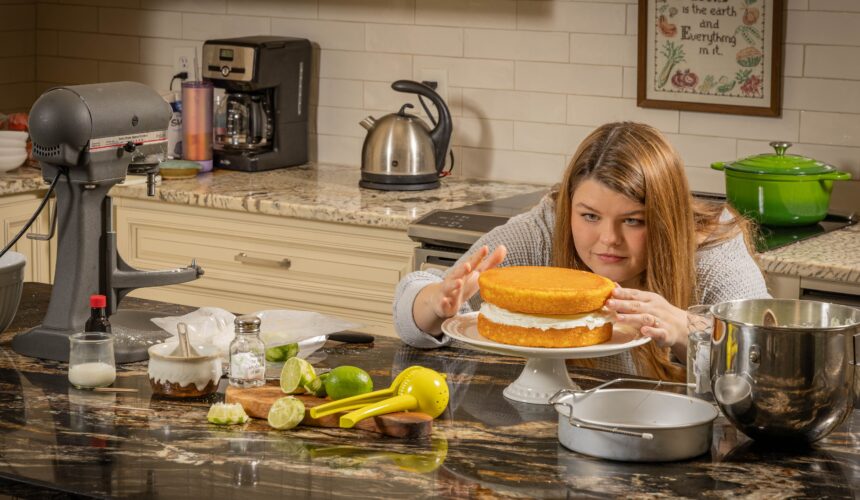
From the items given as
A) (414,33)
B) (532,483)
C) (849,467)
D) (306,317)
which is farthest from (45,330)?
(414,33)

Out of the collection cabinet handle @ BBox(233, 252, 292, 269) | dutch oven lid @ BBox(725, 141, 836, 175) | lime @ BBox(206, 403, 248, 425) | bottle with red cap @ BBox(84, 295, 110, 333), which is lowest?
cabinet handle @ BBox(233, 252, 292, 269)

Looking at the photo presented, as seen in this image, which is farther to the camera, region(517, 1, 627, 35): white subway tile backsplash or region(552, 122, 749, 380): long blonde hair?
region(517, 1, 627, 35): white subway tile backsplash

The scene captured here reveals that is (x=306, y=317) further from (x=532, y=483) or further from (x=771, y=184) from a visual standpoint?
Result: (x=771, y=184)

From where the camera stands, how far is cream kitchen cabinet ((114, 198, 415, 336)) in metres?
3.71

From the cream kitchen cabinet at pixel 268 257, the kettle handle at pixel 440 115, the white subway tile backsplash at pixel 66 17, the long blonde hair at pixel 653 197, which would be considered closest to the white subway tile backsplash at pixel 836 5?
the kettle handle at pixel 440 115

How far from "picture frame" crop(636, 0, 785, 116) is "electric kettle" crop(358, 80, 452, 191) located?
63 cm

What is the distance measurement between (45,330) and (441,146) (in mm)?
1998

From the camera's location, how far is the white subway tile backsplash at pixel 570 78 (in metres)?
3.96

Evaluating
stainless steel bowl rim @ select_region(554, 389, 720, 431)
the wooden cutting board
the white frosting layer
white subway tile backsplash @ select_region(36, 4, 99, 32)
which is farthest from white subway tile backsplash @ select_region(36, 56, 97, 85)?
stainless steel bowl rim @ select_region(554, 389, 720, 431)

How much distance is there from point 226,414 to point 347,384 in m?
0.18

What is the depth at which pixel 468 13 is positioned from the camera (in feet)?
13.6

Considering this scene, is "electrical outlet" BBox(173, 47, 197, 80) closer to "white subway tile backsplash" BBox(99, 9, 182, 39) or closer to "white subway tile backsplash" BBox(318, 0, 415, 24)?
"white subway tile backsplash" BBox(99, 9, 182, 39)

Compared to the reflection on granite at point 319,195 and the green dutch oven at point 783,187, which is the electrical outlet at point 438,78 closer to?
the reflection on granite at point 319,195

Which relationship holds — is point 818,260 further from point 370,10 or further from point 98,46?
point 98,46
